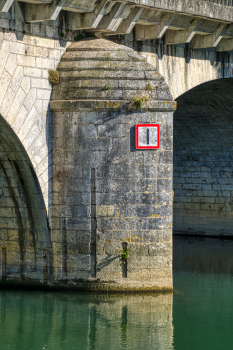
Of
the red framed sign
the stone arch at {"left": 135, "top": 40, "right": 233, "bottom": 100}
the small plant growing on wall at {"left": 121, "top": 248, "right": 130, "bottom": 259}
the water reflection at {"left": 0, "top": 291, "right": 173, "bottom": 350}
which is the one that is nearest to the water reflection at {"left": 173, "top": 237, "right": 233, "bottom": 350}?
the water reflection at {"left": 0, "top": 291, "right": 173, "bottom": 350}

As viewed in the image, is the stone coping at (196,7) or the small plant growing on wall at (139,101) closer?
the small plant growing on wall at (139,101)

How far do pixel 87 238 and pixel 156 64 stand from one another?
351cm

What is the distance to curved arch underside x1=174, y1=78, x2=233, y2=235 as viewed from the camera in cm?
1866

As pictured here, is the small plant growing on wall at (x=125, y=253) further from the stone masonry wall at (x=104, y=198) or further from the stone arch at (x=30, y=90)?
the stone arch at (x=30, y=90)

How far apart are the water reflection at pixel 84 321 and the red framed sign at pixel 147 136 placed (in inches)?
89.4

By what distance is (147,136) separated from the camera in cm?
1061

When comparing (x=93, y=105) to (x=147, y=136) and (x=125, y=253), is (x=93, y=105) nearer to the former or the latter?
(x=147, y=136)

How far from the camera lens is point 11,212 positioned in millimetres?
10938

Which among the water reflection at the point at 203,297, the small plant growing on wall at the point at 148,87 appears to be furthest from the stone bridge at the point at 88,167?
the water reflection at the point at 203,297

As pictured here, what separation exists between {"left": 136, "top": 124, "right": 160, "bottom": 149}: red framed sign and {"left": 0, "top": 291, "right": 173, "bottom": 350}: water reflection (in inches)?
89.4

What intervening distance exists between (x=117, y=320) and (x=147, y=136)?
278 cm

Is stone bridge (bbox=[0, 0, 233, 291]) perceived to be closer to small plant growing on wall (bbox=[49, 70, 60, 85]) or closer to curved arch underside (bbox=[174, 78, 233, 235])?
small plant growing on wall (bbox=[49, 70, 60, 85])

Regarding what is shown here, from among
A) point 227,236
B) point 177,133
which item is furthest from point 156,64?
point 227,236

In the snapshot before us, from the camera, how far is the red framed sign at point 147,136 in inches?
417
